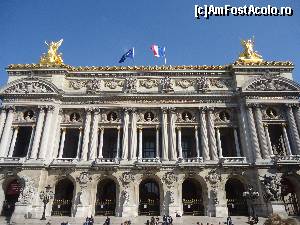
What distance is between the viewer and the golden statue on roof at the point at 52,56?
4190cm

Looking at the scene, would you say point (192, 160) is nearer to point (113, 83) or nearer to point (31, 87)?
point (113, 83)

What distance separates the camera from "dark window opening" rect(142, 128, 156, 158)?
39.8 meters

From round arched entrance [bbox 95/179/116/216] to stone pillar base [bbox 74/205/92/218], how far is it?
1.13 meters

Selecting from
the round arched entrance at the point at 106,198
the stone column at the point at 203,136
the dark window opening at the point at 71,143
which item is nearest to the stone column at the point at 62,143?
the dark window opening at the point at 71,143

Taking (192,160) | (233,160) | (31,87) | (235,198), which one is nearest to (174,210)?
(192,160)

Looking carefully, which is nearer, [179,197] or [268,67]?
[179,197]

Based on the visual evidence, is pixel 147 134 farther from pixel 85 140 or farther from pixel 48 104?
pixel 48 104

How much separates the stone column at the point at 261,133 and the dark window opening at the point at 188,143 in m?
7.65

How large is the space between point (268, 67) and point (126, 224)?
2603cm

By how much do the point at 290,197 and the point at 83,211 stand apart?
22.7 meters

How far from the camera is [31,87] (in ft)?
130

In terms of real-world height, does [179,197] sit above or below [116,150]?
below

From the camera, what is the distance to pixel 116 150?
39156mm

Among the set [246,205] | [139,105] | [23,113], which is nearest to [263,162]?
[246,205]
